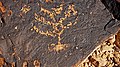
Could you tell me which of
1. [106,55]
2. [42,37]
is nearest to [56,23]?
[42,37]

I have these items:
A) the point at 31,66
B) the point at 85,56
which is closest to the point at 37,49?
the point at 31,66

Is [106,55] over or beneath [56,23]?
beneath

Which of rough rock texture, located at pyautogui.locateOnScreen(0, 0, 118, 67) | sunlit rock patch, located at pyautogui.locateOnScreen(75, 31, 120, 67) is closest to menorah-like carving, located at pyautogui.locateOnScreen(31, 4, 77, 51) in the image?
rough rock texture, located at pyautogui.locateOnScreen(0, 0, 118, 67)

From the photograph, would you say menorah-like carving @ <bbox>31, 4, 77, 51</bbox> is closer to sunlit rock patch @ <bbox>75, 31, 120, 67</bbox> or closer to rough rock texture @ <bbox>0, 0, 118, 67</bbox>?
rough rock texture @ <bbox>0, 0, 118, 67</bbox>

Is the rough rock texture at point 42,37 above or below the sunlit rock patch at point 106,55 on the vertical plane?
above

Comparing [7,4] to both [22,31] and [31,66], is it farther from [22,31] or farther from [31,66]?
[31,66]

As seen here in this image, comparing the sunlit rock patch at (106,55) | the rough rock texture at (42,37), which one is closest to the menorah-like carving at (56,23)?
the rough rock texture at (42,37)

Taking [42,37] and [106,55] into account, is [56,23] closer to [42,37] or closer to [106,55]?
[42,37]

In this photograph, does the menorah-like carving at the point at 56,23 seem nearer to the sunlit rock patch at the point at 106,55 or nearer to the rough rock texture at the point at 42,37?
the rough rock texture at the point at 42,37
